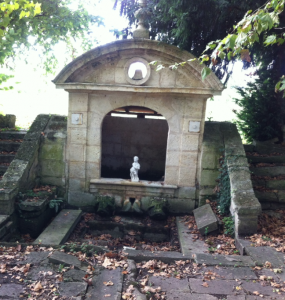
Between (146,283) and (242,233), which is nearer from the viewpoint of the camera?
(146,283)

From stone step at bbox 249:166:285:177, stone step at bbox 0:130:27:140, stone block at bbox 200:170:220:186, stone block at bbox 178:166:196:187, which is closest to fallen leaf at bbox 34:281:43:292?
stone block at bbox 178:166:196:187

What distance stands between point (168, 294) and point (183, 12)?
5.65 m

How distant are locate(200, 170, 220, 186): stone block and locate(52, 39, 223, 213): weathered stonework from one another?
185mm

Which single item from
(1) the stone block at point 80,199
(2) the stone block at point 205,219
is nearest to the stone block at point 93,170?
(1) the stone block at point 80,199

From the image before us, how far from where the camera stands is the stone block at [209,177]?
21.0ft

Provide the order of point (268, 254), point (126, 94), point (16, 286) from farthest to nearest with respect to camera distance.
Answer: point (126, 94) < point (268, 254) < point (16, 286)

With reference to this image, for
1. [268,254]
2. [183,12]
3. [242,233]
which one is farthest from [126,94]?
[268,254]

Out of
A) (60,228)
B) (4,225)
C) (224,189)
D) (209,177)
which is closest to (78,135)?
(60,228)

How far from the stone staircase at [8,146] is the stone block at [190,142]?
4063mm

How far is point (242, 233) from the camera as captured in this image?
490 centimetres

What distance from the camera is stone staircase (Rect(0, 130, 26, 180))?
22.3 feet

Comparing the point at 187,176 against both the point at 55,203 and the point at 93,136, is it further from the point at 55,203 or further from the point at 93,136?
the point at 55,203

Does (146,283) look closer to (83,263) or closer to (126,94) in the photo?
(83,263)

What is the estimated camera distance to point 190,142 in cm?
646
